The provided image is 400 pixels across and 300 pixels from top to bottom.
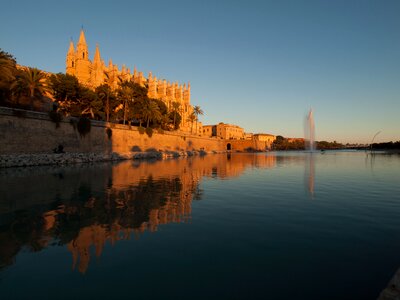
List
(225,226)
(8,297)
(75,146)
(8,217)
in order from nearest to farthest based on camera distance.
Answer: (8,297), (225,226), (8,217), (75,146)

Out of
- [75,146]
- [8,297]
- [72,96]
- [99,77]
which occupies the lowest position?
[8,297]

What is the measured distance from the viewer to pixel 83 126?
39938mm

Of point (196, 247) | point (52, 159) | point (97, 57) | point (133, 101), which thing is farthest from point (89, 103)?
point (196, 247)

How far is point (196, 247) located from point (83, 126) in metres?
38.0

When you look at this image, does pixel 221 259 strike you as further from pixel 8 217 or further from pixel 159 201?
pixel 8 217

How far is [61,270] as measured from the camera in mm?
5871

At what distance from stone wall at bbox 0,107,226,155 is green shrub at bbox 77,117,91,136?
0.62 meters

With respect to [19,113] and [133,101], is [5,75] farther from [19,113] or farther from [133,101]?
[133,101]

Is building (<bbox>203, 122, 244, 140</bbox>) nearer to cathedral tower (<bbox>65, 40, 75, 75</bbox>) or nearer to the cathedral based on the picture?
the cathedral

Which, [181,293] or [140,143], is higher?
[140,143]

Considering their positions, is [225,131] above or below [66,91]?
above

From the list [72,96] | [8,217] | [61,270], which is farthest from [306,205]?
[72,96]

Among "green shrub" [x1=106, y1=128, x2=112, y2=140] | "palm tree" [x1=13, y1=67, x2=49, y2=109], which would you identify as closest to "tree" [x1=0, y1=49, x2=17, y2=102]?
"palm tree" [x1=13, y1=67, x2=49, y2=109]

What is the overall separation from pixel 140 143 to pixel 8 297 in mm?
52332
